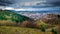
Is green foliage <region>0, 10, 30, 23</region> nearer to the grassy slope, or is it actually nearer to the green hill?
the green hill

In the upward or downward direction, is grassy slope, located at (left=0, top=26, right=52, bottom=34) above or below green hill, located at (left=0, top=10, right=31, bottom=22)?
below

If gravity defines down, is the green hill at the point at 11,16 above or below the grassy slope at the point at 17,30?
above

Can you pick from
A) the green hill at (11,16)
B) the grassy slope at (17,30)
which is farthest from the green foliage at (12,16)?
the grassy slope at (17,30)

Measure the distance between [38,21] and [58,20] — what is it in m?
0.28

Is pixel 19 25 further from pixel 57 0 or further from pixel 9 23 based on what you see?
pixel 57 0

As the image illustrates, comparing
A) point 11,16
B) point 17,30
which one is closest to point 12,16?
point 11,16

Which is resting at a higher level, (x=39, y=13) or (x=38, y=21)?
(x=39, y=13)

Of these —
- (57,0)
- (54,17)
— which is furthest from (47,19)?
(57,0)

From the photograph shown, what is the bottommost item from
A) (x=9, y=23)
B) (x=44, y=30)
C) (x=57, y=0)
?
(x=44, y=30)

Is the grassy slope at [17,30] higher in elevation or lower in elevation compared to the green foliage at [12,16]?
lower

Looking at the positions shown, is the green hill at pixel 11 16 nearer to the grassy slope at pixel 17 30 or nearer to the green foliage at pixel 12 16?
the green foliage at pixel 12 16

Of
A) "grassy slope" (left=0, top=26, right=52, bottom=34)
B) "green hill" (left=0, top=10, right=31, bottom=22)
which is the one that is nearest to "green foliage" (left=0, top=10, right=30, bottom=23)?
"green hill" (left=0, top=10, right=31, bottom=22)

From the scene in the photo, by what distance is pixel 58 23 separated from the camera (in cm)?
164

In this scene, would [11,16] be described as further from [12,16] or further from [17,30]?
[17,30]
